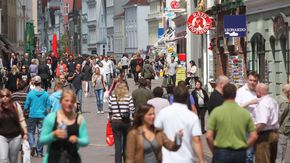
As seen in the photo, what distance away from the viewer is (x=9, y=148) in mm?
15086

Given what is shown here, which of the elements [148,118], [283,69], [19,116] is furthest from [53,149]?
[283,69]

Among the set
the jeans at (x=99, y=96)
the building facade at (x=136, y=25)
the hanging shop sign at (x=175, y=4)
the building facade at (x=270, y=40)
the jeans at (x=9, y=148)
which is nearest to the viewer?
the jeans at (x=9, y=148)

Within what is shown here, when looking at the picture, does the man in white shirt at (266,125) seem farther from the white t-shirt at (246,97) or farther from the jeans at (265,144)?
the white t-shirt at (246,97)

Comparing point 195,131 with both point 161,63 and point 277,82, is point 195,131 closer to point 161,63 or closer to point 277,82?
point 277,82

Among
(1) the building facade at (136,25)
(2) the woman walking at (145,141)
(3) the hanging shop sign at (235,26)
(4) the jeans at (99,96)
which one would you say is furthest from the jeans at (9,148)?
(1) the building facade at (136,25)

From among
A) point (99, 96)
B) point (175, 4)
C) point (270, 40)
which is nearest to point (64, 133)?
point (99, 96)

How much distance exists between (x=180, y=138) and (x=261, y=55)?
26200 millimetres

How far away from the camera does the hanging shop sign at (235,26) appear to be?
102 feet

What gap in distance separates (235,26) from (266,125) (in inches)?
653

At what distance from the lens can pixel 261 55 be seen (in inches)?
1486

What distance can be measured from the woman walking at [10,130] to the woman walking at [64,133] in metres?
3.37

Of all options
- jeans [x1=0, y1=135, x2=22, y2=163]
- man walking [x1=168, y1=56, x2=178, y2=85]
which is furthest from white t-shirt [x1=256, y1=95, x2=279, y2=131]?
man walking [x1=168, y1=56, x2=178, y2=85]

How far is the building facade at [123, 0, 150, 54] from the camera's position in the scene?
132750 millimetres

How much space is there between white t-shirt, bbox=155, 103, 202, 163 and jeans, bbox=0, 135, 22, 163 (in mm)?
3424
